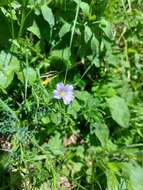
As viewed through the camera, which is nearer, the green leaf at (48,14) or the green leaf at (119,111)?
the green leaf at (48,14)

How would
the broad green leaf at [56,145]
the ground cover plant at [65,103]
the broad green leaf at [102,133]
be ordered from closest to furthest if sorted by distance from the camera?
the ground cover plant at [65,103]
the broad green leaf at [56,145]
the broad green leaf at [102,133]

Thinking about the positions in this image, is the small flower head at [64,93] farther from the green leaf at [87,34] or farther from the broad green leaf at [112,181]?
the broad green leaf at [112,181]

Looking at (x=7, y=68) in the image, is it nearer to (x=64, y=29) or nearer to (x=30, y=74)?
(x=30, y=74)

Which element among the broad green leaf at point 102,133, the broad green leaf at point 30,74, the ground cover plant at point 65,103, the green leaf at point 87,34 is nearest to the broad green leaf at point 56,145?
the ground cover plant at point 65,103

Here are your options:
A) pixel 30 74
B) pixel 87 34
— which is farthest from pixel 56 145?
pixel 87 34

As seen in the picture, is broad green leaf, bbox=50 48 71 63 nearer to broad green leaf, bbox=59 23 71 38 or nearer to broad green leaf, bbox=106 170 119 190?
broad green leaf, bbox=59 23 71 38

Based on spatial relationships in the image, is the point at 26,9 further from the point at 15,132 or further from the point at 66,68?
the point at 15,132

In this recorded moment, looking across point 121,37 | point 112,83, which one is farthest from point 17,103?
point 121,37
